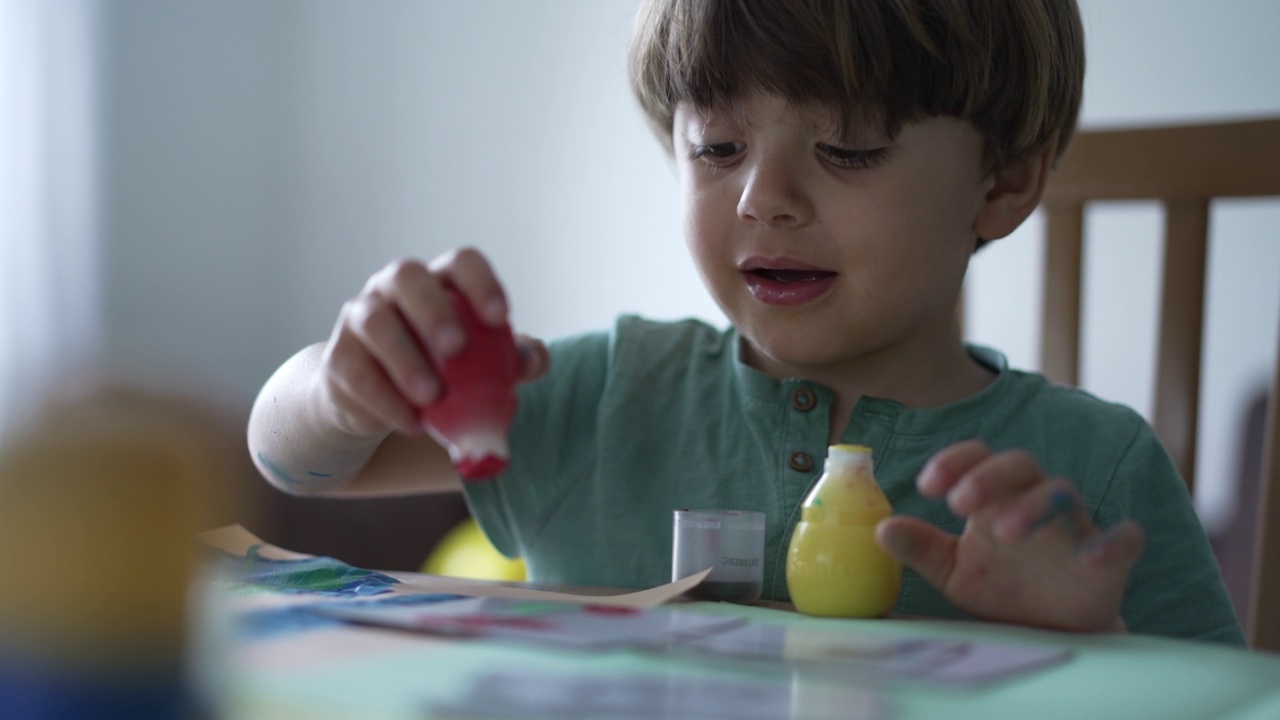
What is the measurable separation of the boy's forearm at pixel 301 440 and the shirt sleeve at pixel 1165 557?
1.70 feet

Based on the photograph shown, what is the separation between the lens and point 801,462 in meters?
0.85

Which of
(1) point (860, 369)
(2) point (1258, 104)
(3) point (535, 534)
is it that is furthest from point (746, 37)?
(2) point (1258, 104)

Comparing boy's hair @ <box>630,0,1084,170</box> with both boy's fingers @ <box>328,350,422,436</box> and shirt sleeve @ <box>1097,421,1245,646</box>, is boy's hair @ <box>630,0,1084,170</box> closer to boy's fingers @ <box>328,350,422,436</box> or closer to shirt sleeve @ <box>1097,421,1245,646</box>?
shirt sleeve @ <box>1097,421,1245,646</box>

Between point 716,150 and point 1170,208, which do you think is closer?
point 716,150

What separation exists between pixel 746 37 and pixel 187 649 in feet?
2.04

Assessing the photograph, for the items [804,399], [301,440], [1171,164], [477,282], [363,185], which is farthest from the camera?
[363,185]

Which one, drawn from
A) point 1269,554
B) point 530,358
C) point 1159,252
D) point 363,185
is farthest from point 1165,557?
point 363,185

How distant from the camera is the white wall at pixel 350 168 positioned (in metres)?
2.73

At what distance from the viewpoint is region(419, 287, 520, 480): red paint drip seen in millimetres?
487

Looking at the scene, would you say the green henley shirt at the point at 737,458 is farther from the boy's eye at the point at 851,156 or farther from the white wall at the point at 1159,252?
the white wall at the point at 1159,252

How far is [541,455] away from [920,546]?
46 centimetres

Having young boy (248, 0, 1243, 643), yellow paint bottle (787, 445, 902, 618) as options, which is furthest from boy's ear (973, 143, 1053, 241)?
yellow paint bottle (787, 445, 902, 618)

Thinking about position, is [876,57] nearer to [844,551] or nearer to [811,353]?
[811,353]

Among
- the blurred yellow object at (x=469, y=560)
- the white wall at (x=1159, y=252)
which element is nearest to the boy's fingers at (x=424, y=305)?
the blurred yellow object at (x=469, y=560)
